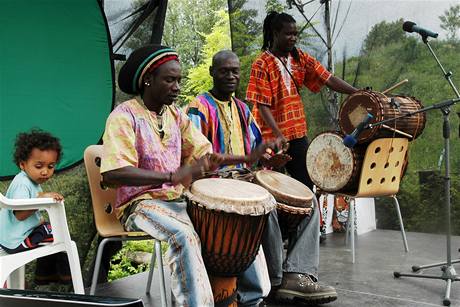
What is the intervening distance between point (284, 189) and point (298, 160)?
0.79m

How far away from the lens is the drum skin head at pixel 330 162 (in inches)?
156

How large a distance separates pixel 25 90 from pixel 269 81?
1492 millimetres

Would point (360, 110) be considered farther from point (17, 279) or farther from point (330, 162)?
point (17, 279)

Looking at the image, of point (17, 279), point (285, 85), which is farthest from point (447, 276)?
point (17, 279)

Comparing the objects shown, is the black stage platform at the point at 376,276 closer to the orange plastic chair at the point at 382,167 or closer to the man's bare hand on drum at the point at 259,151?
the orange plastic chair at the point at 382,167

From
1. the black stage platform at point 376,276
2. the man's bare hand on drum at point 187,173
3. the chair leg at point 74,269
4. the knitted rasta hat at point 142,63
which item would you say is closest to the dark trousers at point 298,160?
the black stage platform at point 376,276

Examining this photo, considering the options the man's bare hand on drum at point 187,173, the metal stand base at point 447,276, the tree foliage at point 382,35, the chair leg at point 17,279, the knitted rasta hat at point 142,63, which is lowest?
the metal stand base at point 447,276

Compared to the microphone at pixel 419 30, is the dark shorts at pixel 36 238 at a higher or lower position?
lower

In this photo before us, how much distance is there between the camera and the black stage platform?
10.0 feet

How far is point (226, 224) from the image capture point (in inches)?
87.9

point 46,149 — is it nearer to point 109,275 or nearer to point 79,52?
point 79,52

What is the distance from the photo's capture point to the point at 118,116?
7.79 ft

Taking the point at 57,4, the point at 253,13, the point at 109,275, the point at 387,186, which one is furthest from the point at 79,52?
the point at 387,186

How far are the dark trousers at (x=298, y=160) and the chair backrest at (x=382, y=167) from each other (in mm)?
602
